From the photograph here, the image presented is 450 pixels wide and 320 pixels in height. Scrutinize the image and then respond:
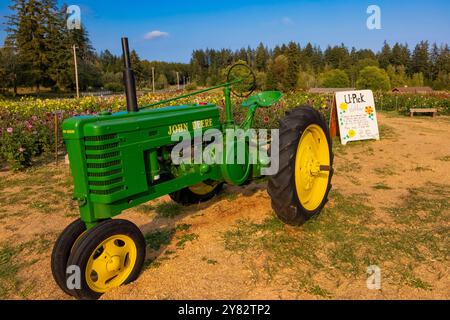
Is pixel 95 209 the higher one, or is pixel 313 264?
pixel 95 209

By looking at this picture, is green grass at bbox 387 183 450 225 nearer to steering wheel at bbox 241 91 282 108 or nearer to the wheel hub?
steering wheel at bbox 241 91 282 108

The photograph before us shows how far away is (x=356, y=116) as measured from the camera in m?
9.96

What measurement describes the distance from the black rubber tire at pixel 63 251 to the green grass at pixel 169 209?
5.33 ft

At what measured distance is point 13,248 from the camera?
12.8 ft

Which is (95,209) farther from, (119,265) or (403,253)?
(403,253)

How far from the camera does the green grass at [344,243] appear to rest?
3154mm

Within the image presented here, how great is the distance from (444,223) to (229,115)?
2734mm

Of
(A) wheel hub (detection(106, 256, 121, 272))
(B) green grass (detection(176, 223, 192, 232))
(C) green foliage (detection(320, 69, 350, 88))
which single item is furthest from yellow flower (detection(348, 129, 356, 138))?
(C) green foliage (detection(320, 69, 350, 88))

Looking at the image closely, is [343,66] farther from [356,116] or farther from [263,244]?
[263,244]

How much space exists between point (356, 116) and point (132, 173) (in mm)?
8271

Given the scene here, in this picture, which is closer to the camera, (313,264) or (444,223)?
(313,264)

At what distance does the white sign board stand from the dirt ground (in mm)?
3704

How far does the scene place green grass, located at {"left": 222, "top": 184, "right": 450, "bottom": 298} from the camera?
3.15 m
